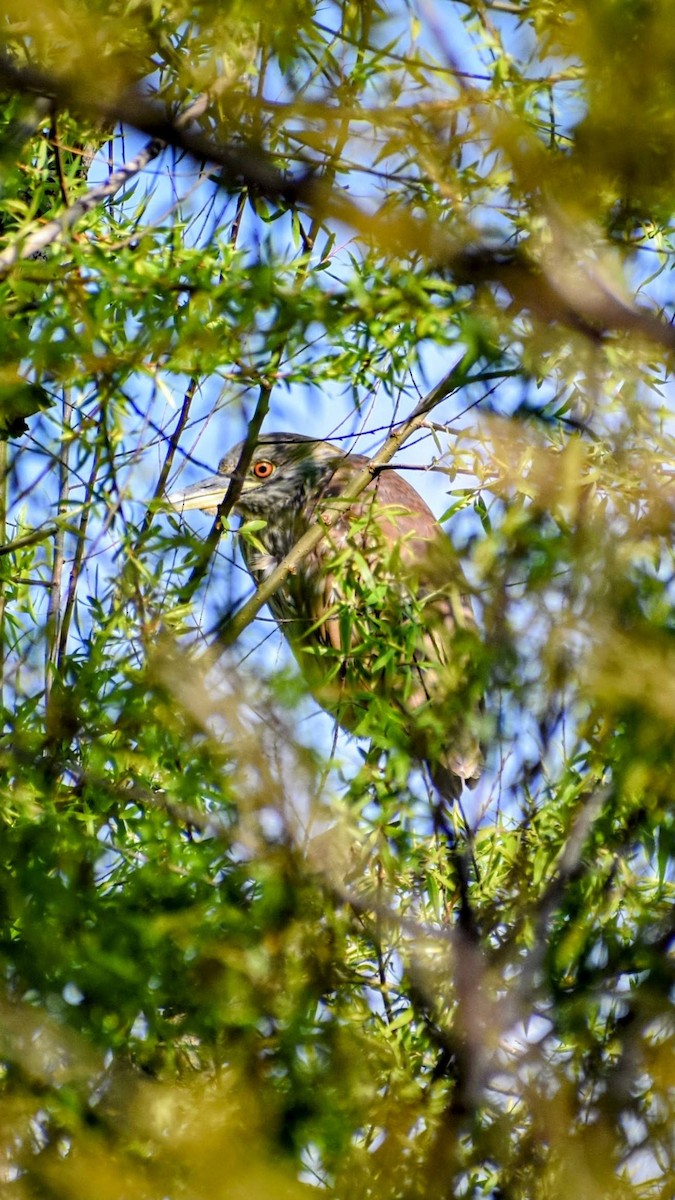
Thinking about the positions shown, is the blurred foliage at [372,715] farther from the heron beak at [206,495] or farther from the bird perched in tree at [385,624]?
the heron beak at [206,495]

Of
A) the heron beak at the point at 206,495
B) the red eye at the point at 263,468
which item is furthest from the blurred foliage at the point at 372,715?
the red eye at the point at 263,468

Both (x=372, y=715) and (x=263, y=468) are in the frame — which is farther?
(x=263, y=468)

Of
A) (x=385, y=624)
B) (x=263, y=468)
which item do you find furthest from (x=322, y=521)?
(x=263, y=468)

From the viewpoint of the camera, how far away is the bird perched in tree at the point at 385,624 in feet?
7.01

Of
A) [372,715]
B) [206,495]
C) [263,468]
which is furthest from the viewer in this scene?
[263,468]

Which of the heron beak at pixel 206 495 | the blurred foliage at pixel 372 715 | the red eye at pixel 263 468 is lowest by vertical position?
the blurred foliage at pixel 372 715

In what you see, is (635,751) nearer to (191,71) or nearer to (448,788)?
(448,788)

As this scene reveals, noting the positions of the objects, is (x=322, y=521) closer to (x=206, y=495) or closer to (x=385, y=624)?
(x=385, y=624)

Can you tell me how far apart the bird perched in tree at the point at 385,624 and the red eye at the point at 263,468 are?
344 millimetres

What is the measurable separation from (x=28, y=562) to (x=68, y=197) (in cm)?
120

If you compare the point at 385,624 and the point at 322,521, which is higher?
the point at 322,521

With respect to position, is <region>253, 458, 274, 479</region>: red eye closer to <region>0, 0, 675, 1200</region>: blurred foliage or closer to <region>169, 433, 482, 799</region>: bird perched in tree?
<region>169, 433, 482, 799</region>: bird perched in tree

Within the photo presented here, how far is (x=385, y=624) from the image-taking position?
2.81 m

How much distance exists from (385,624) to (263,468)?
2.53m
